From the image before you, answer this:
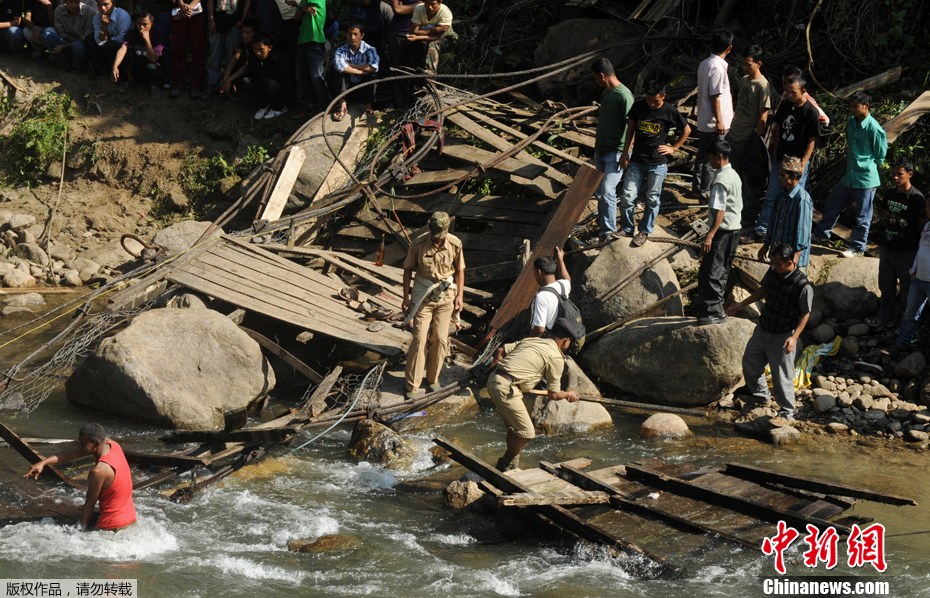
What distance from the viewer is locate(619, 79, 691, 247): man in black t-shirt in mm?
10805

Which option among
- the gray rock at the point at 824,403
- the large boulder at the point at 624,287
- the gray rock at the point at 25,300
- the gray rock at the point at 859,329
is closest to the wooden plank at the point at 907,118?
the gray rock at the point at 859,329

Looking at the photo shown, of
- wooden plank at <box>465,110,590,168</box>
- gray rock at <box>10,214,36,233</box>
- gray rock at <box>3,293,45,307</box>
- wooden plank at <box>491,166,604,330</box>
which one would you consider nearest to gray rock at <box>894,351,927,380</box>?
wooden plank at <box>491,166,604,330</box>

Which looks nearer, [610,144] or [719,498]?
[719,498]

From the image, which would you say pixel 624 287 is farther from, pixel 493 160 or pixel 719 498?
pixel 719 498

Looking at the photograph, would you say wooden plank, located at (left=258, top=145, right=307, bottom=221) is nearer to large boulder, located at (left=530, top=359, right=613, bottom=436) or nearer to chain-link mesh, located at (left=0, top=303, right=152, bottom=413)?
chain-link mesh, located at (left=0, top=303, right=152, bottom=413)

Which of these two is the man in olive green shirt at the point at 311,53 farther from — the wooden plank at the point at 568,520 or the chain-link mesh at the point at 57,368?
the wooden plank at the point at 568,520

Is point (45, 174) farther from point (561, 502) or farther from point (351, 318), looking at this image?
point (561, 502)

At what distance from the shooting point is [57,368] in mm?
10203

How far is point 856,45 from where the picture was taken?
13.0 metres

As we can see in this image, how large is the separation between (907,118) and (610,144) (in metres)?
3.51

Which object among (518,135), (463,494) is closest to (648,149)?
(518,135)

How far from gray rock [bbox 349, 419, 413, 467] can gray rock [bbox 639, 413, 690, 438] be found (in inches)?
89.5

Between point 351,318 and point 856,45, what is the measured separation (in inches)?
286

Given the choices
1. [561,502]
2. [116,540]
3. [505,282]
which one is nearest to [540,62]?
[505,282]
